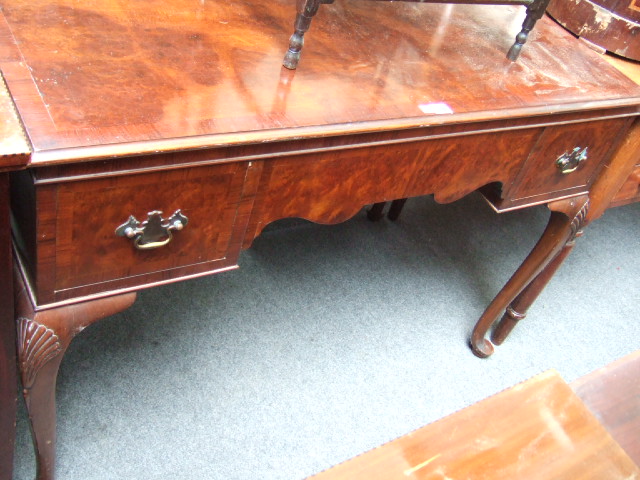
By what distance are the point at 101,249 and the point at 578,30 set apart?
3.77 ft

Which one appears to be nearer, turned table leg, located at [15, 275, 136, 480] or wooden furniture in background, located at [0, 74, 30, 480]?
wooden furniture in background, located at [0, 74, 30, 480]

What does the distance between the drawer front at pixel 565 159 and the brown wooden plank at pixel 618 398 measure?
0.35 meters

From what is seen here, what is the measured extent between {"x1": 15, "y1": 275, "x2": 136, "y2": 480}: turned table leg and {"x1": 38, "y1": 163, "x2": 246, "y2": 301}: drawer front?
0.08 feet

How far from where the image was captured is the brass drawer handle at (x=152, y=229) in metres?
0.79

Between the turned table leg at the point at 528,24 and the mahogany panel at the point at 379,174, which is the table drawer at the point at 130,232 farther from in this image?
the turned table leg at the point at 528,24

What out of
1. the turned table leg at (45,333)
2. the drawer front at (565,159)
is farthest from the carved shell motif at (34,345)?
the drawer front at (565,159)

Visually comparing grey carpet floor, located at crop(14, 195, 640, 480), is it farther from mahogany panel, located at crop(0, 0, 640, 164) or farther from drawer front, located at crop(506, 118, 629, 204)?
mahogany panel, located at crop(0, 0, 640, 164)

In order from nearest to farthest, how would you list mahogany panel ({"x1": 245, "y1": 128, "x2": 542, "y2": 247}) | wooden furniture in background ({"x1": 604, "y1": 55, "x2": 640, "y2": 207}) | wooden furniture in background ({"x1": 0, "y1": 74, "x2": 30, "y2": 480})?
wooden furniture in background ({"x1": 0, "y1": 74, "x2": 30, "y2": 480}) → mahogany panel ({"x1": 245, "y1": 128, "x2": 542, "y2": 247}) → wooden furniture in background ({"x1": 604, "y1": 55, "x2": 640, "y2": 207})

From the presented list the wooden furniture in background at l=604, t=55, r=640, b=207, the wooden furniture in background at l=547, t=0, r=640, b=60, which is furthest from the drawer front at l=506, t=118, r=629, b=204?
the wooden furniture in background at l=547, t=0, r=640, b=60

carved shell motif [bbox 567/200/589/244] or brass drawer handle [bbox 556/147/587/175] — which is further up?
brass drawer handle [bbox 556/147/587/175]

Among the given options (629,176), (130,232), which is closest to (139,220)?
(130,232)

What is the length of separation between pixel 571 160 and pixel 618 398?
1.47 ft

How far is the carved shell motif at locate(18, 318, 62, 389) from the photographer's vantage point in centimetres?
82

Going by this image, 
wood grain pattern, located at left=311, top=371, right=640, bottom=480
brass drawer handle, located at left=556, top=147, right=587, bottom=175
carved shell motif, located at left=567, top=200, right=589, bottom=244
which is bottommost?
wood grain pattern, located at left=311, top=371, right=640, bottom=480
